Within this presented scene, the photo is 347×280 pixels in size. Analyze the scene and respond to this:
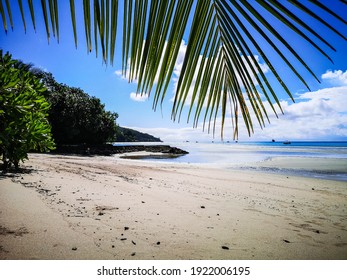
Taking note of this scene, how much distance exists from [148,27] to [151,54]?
0.10 m

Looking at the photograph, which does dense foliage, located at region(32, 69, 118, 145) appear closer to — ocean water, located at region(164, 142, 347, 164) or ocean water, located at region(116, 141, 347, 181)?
ocean water, located at region(116, 141, 347, 181)

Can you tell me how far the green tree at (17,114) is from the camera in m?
6.13

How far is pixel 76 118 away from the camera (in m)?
28.3

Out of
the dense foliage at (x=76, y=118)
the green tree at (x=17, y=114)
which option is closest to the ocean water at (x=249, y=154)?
the dense foliage at (x=76, y=118)

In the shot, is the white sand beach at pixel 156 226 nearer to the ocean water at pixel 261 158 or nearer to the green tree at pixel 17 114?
the green tree at pixel 17 114

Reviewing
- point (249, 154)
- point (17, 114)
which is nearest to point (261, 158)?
point (249, 154)

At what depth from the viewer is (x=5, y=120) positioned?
6.47m

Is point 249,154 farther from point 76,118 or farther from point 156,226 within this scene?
point 156,226

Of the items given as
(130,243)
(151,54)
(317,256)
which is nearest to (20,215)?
(130,243)

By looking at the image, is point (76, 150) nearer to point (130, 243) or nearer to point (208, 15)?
point (130, 243)

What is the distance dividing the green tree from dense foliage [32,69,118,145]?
20232mm

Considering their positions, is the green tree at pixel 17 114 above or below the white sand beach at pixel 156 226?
above

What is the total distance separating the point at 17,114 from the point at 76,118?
23.2 metres

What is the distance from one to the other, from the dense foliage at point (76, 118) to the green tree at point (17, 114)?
2023 centimetres
